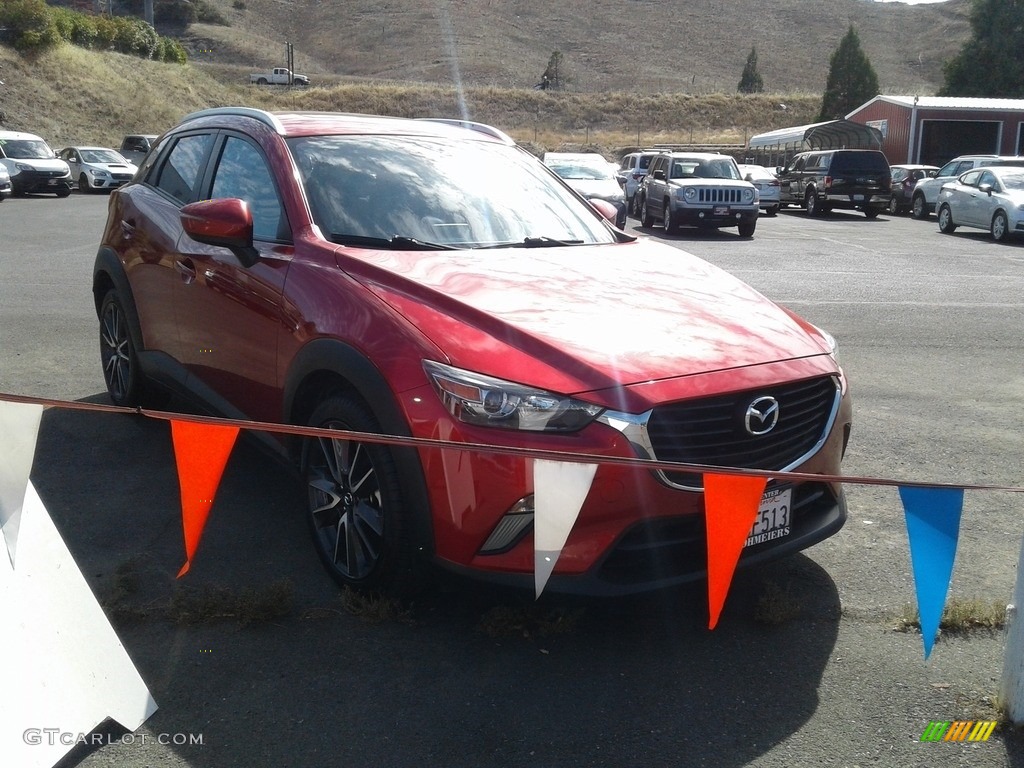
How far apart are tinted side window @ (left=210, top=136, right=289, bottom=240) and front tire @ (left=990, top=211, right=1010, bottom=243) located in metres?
18.2

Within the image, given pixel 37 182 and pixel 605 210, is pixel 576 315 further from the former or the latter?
pixel 37 182

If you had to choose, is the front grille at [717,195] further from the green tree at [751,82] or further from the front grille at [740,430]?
the green tree at [751,82]

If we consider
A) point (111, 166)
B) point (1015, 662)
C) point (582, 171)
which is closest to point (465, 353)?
point (1015, 662)

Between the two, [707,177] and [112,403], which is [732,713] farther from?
[707,177]

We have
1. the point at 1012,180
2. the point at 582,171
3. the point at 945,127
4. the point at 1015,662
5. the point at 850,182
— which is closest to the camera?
the point at 1015,662

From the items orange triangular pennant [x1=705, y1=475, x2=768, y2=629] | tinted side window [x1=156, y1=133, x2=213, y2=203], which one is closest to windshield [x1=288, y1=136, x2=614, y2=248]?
tinted side window [x1=156, y1=133, x2=213, y2=203]

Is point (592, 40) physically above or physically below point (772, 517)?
above

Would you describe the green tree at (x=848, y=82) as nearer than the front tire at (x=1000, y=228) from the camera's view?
No

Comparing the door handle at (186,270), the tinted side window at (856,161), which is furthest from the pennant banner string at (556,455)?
the tinted side window at (856,161)

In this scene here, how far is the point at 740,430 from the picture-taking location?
341cm

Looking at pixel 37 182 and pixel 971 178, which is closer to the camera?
pixel 971 178

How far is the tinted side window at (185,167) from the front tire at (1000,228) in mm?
17907

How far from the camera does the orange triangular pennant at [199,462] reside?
320 cm

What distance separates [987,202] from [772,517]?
19.6m
